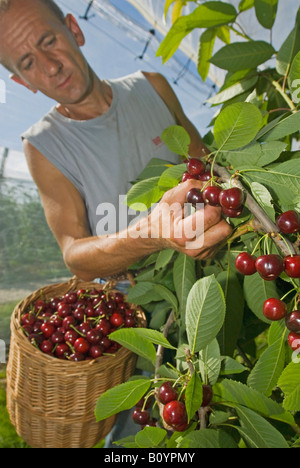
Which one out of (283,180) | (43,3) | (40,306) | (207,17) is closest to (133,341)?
(283,180)

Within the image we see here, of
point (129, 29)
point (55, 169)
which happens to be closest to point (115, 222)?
point (55, 169)

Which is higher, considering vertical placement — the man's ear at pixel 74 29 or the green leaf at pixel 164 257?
the man's ear at pixel 74 29

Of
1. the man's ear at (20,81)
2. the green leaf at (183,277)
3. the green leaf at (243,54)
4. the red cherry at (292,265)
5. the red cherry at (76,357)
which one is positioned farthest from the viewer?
the man's ear at (20,81)

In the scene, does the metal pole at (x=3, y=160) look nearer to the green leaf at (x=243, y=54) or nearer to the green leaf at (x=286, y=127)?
the green leaf at (x=243, y=54)

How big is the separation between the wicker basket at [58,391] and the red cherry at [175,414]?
0.37 metres

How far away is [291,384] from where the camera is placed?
375 mm

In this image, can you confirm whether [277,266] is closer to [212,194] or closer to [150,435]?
[212,194]

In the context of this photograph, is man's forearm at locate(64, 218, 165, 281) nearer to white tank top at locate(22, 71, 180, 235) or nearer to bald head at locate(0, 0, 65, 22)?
white tank top at locate(22, 71, 180, 235)

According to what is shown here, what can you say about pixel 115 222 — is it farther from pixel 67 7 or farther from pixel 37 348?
pixel 67 7

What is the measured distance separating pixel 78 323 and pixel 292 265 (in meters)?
0.73

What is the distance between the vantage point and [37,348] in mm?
798

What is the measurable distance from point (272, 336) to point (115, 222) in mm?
789

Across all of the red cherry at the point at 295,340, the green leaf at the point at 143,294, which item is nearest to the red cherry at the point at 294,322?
the red cherry at the point at 295,340

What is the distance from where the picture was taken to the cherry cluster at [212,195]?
39 cm
